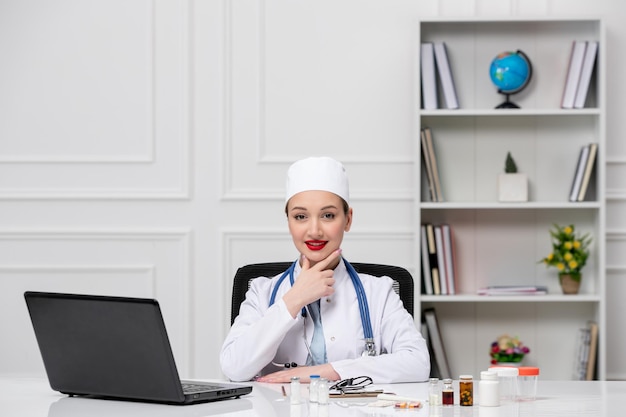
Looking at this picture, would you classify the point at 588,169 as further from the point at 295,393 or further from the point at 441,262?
the point at 295,393

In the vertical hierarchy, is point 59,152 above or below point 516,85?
below

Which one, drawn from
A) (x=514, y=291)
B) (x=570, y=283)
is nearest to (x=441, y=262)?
(x=514, y=291)

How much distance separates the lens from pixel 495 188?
3.96 meters

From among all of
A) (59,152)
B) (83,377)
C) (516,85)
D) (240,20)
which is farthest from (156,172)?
(83,377)

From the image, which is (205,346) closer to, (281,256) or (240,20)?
(281,256)

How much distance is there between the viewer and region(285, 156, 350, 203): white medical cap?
7.00ft

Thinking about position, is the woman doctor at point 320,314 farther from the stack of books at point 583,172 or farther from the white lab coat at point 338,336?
the stack of books at point 583,172

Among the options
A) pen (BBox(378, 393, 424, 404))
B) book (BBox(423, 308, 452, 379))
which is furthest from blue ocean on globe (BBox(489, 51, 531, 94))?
pen (BBox(378, 393, 424, 404))

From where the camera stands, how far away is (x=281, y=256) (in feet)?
12.9

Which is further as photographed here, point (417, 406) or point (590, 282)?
point (590, 282)

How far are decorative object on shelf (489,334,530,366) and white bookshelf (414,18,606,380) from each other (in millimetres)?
82

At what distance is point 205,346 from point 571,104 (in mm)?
1890

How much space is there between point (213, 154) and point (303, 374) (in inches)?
85.0

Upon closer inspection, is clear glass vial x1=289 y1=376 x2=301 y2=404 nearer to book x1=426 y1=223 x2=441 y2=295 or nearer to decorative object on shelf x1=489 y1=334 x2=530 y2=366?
book x1=426 y1=223 x2=441 y2=295
